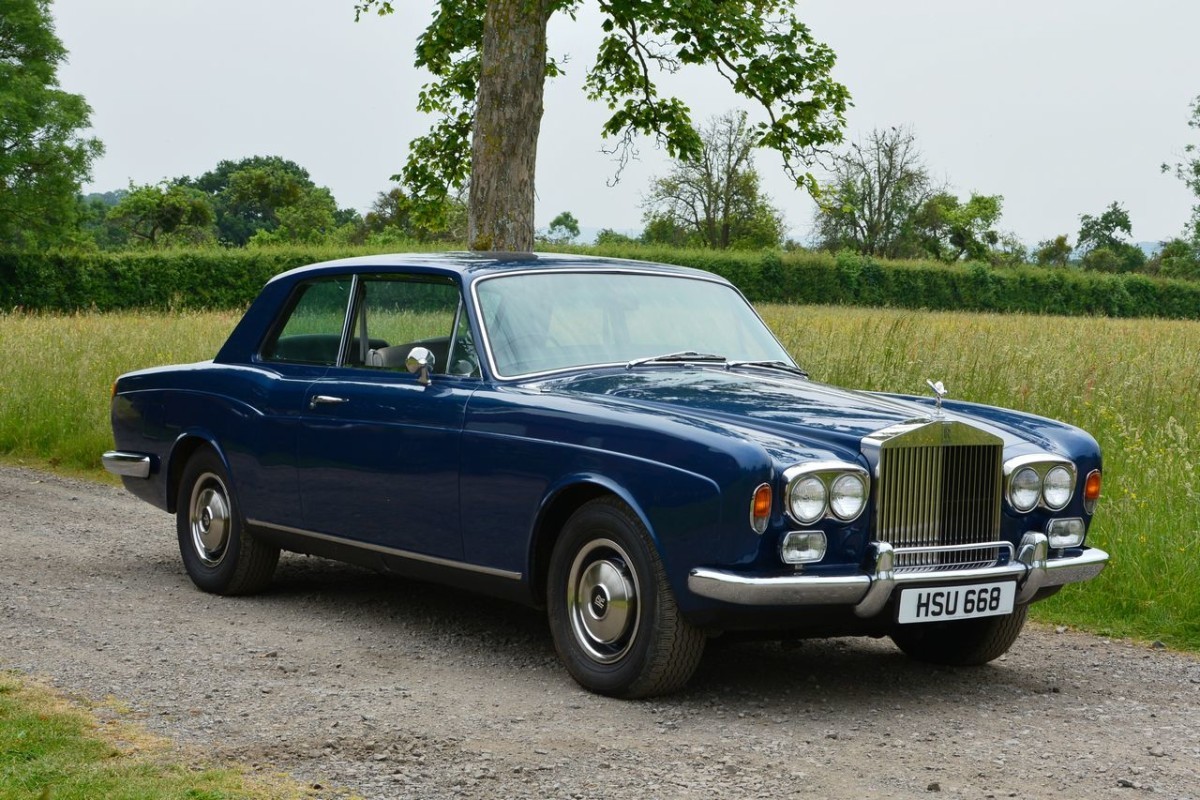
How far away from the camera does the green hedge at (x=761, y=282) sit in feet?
136

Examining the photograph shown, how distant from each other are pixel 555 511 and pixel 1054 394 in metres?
6.22

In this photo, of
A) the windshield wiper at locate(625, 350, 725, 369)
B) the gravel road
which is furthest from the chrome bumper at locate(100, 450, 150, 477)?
the windshield wiper at locate(625, 350, 725, 369)

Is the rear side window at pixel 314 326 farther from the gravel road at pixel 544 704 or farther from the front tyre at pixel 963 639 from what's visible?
the front tyre at pixel 963 639

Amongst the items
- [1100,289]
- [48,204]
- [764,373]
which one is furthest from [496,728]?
[1100,289]

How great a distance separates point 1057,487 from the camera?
5.73m

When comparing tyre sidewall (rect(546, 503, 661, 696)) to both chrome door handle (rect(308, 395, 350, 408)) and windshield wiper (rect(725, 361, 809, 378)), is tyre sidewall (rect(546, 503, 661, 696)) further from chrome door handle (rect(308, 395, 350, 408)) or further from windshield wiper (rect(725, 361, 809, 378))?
chrome door handle (rect(308, 395, 350, 408))

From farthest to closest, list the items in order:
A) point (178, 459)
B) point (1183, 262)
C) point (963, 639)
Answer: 1. point (1183, 262)
2. point (178, 459)
3. point (963, 639)

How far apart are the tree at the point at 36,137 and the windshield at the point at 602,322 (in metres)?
44.8

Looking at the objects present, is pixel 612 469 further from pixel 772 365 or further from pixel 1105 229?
pixel 1105 229

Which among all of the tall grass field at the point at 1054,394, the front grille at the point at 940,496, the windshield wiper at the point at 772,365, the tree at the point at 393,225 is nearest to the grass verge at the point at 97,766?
the front grille at the point at 940,496

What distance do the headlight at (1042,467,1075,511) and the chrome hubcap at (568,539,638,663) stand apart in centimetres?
163

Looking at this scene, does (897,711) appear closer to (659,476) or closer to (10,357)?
(659,476)

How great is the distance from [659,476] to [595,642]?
2.61 feet

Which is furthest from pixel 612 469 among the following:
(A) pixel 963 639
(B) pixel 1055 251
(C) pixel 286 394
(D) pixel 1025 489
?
(B) pixel 1055 251
